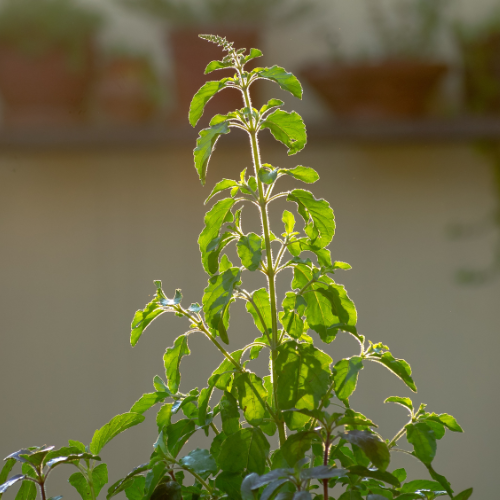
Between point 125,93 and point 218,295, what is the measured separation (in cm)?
77

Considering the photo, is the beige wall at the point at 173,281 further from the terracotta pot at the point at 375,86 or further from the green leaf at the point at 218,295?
the green leaf at the point at 218,295

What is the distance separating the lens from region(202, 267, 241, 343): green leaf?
67cm

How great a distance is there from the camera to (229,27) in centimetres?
129

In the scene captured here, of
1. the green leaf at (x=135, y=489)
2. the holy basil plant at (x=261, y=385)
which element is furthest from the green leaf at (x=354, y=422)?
the green leaf at (x=135, y=489)

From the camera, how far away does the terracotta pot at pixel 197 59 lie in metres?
1.26

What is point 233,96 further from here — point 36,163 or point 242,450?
point 242,450

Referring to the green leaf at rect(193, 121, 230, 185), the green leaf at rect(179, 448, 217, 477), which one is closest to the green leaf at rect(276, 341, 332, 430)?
the green leaf at rect(179, 448, 217, 477)

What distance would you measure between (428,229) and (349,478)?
82 centimetres

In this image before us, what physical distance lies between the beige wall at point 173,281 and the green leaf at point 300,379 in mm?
642

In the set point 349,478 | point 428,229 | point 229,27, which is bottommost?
point 349,478

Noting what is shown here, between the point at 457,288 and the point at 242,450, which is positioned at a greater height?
the point at 457,288

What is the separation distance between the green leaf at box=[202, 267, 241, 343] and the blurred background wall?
2.05 feet

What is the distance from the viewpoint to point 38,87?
49.6 inches

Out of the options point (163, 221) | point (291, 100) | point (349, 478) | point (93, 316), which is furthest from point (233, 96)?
point (349, 478)
